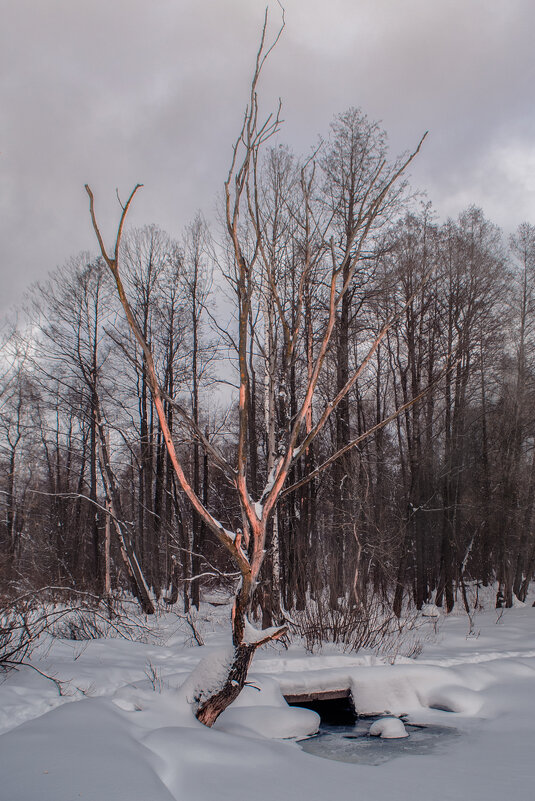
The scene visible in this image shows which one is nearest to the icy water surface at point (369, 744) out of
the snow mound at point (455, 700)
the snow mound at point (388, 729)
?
the snow mound at point (388, 729)

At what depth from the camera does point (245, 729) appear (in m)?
4.09

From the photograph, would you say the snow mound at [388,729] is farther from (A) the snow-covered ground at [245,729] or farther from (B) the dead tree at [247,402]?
(B) the dead tree at [247,402]

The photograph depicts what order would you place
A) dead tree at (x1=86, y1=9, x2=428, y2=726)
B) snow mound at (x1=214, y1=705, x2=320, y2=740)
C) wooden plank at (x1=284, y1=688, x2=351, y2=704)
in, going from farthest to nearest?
wooden plank at (x1=284, y1=688, x2=351, y2=704), snow mound at (x1=214, y1=705, x2=320, y2=740), dead tree at (x1=86, y1=9, x2=428, y2=726)

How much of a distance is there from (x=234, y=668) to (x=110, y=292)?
47.5 ft

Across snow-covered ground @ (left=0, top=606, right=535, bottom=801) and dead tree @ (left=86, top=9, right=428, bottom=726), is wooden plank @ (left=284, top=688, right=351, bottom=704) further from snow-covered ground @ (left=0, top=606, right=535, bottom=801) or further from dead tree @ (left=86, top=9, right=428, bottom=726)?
dead tree @ (left=86, top=9, right=428, bottom=726)

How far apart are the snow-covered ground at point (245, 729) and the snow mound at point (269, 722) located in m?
0.01

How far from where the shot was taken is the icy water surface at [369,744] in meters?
4.30

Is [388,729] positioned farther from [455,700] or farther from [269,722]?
[269,722]

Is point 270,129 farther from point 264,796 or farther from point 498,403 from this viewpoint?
point 498,403

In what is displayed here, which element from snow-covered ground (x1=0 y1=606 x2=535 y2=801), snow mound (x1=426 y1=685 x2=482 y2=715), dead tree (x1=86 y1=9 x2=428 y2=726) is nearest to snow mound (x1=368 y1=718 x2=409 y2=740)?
snow-covered ground (x1=0 y1=606 x2=535 y2=801)

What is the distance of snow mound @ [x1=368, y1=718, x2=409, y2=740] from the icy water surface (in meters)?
0.06

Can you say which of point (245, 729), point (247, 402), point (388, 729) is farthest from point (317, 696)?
point (247, 402)

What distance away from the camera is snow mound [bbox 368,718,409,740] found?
4.95 m

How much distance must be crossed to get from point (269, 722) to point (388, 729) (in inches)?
52.2
